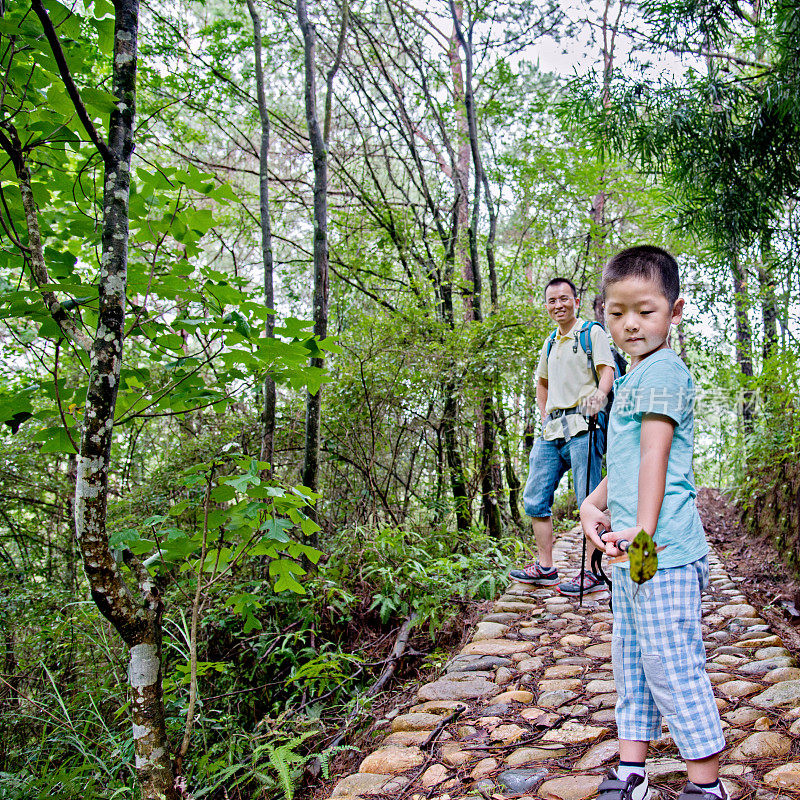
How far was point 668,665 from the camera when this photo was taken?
1.60 metres

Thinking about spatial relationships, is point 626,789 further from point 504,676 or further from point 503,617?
point 503,617

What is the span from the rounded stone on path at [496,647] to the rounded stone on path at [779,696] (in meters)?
1.23

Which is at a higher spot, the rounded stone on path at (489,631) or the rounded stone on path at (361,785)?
the rounded stone on path at (489,631)

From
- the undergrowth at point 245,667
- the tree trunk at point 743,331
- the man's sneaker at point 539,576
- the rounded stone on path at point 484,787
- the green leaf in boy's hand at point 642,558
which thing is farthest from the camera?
the tree trunk at point 743,331

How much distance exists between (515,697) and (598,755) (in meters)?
0.68

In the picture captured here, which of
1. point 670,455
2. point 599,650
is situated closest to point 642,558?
point 670,455

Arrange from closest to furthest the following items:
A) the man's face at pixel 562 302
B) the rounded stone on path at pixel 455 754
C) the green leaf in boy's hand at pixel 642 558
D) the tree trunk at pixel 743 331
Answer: the green leaf in boy's hand at pixel 642 558 → the rounded stone on path at pixel 455 754 → the man's face at pixel 562 302 → the tree trunk at pixel 743 331

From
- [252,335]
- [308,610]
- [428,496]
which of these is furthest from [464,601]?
[252,335]

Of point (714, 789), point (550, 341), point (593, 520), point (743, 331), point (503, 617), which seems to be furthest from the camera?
point (743, 331)

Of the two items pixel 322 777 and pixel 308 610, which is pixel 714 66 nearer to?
pixel 308 610

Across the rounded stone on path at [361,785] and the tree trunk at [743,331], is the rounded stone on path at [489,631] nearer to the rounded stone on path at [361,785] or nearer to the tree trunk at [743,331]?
the rounded stone on path at [361,785]

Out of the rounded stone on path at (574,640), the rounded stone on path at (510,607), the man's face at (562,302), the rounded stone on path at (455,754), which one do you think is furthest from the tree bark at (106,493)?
the man's face at (562,302)

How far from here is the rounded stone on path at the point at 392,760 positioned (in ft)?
7.47

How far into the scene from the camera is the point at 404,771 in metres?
2.24
